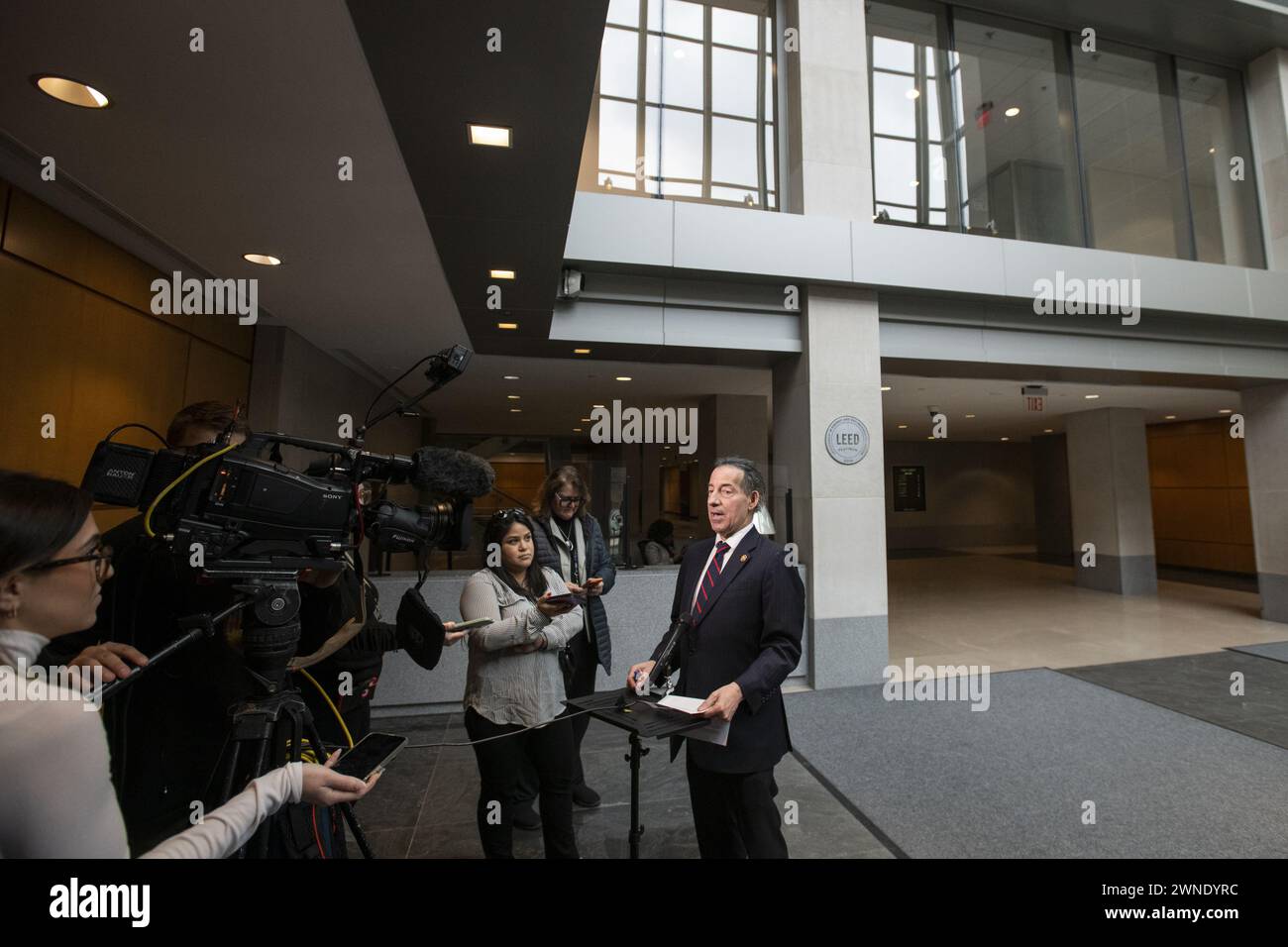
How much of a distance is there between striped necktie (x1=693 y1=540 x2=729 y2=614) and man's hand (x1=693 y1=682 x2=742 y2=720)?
1.04 feet

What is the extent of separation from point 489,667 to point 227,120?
2.11 metres

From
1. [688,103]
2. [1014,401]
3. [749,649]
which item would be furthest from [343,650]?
[1014,401]

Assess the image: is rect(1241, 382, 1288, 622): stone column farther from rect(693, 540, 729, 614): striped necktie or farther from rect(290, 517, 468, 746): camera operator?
rect(290, 517, 468, 746): camera operator

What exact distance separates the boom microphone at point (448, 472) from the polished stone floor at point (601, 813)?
1.61 meters

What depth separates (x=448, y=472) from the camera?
1205mm

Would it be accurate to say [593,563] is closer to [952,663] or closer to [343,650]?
[343,650]

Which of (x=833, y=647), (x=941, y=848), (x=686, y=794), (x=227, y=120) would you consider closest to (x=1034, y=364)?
(x=833, y=647)

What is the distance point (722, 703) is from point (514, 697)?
775 millimetres

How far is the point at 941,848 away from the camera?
221 centimetres

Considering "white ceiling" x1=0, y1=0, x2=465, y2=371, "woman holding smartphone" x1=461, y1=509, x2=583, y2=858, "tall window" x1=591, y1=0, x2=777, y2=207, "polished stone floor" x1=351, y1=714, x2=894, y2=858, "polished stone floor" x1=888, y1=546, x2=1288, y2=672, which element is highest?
"tall window" x1=591, y1=0, x2=777, y2=207

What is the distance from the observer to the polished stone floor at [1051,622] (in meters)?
5.04

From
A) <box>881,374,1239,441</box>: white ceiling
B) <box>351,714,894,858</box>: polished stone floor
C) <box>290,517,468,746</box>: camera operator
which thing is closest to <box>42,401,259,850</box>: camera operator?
<box>290,517,468,746</box>: camera operator

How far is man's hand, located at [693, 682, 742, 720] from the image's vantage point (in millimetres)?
1393
